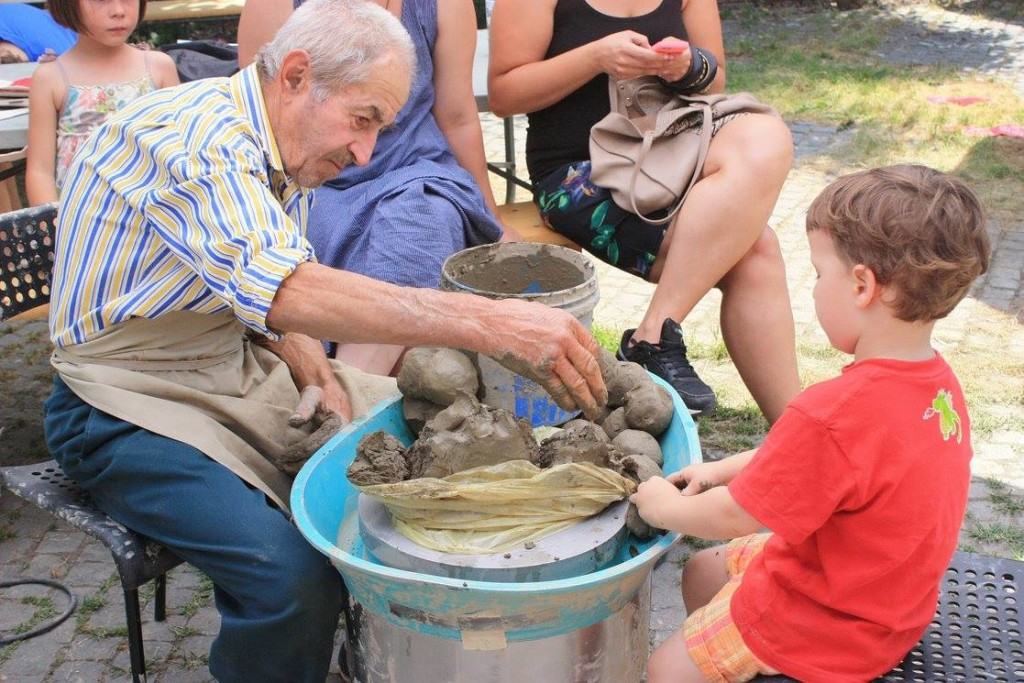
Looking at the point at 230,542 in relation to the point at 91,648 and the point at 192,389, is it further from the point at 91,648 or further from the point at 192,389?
the point at 91,648

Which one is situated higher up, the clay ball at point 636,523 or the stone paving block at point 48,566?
the clay ball at point 636,523

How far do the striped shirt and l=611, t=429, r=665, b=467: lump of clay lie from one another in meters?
0.76

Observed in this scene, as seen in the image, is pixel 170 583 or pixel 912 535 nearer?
pixel 912 535

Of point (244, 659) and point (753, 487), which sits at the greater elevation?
point (753, 487)

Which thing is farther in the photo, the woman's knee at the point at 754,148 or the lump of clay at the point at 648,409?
the woman's knee at the point at 754,148

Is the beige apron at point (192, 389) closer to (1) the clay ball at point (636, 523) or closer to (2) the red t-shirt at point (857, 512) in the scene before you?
(1) the clay ball at point (636, 523)

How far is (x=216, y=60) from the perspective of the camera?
15.2ft

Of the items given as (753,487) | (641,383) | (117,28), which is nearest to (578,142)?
(641,383)

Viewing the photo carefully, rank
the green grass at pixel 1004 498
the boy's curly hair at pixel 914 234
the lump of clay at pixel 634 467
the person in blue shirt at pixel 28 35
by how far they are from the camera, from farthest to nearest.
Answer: the person in blue shirt at pixel 28 35, the green grass at pixel 1004 498, the lump of clay at pixel 634 467, the boy's curly hair at pixel 914 234

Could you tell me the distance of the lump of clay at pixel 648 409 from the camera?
7.83 ft

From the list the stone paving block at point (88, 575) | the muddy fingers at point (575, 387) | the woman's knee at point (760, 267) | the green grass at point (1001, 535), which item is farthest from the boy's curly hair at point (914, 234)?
the stone paving block at point (88, 575)

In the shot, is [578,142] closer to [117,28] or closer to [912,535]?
[117,28]

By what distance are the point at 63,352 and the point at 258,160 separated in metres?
0.62

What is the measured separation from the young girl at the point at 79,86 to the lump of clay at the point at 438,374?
2017mm
